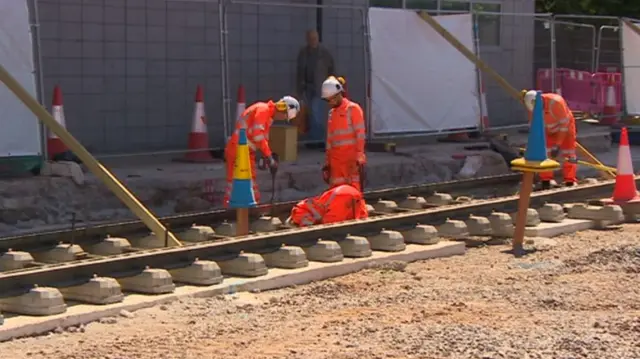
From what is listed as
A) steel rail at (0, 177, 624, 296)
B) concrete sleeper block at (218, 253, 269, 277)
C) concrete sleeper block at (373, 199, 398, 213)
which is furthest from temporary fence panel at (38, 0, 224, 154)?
concrete sleeper block at (218, 253, 269, 277)

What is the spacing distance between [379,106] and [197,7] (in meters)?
2.98

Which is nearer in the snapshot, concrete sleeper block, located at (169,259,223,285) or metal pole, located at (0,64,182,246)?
concrete sleeper block, located at (169,259,223,285)

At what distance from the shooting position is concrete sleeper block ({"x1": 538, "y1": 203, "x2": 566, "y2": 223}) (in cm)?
1327

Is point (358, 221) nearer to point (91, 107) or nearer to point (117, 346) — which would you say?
point (117, 346)

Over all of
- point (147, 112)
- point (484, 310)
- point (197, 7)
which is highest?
point (197, 7)

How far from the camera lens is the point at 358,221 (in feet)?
37.1

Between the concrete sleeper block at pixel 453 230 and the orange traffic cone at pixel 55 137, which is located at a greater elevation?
the orange traffic cone at pixel 55 137

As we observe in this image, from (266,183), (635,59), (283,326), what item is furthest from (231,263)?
(635,59)

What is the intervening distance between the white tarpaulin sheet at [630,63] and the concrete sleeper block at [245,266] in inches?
577

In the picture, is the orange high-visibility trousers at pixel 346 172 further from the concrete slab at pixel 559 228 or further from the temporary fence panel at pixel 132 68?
the temporary fence panel at pixel 132 68

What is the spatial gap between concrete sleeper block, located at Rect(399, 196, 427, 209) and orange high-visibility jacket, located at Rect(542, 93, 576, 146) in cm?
303

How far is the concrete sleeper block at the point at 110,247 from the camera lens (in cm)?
1032

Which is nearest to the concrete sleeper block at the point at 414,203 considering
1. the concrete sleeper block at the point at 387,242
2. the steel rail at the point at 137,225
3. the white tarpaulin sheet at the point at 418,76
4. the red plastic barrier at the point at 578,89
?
the steel rail at the point at 137,225

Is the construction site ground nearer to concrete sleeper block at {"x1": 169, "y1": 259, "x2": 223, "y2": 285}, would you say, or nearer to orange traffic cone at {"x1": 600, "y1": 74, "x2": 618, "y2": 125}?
concrete sleeper block at {"x1": 169, "y1": 259, "x2": 223, "y2": 285}
